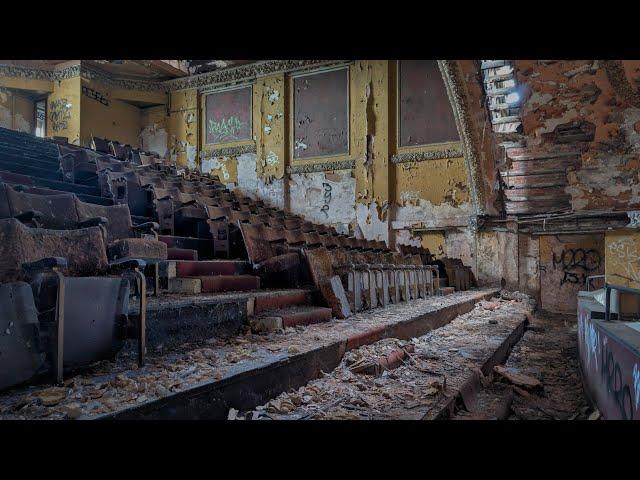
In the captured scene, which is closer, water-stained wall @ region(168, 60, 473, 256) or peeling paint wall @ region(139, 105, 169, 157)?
water-stained wall @ region(168, 60, 473, 256)

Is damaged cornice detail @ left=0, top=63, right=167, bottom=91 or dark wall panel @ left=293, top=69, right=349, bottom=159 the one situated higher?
damaged cornice detail @ left=0, top=63, right=167, bottom=91

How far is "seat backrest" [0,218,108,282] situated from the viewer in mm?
1319

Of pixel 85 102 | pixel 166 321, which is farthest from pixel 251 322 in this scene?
pixel 85 102

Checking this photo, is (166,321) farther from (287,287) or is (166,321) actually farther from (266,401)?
(287,287)

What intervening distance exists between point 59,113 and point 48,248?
8.76 meters

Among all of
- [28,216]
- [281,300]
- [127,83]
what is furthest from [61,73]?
[28,216]

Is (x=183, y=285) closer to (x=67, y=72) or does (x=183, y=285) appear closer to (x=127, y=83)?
(x=67, y=72)

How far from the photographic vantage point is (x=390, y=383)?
182 cm

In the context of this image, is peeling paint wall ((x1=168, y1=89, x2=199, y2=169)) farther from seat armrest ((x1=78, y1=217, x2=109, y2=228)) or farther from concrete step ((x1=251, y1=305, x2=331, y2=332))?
seat armrest ((x1=78, y1=217, x2=109, y2=228))

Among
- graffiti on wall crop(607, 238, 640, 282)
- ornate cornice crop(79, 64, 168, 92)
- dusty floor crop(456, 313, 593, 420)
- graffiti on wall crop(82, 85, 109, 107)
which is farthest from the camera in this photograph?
ornate cornice crop(79, 64, 168, 92)

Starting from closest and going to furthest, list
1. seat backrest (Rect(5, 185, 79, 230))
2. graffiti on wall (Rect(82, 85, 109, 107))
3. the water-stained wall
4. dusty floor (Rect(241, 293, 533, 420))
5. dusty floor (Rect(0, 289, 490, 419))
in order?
dusty floor (Rect(0, 289, 490, 419)) < dusty floor (Rect(241, 293, 533, 420)) < seat backrest (Rect(5, 185, 79, 230)) < the water-stained wall < graffiti on wall (Rect(82, 85, 109, 107))

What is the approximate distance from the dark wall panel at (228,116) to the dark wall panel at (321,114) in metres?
1.09

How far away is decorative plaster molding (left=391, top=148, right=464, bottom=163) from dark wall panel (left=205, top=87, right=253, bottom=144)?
302 cm

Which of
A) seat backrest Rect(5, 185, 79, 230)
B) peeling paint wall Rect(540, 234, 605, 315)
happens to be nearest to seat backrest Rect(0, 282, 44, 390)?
seat backrest Rect(5, 185, 79, 230)
